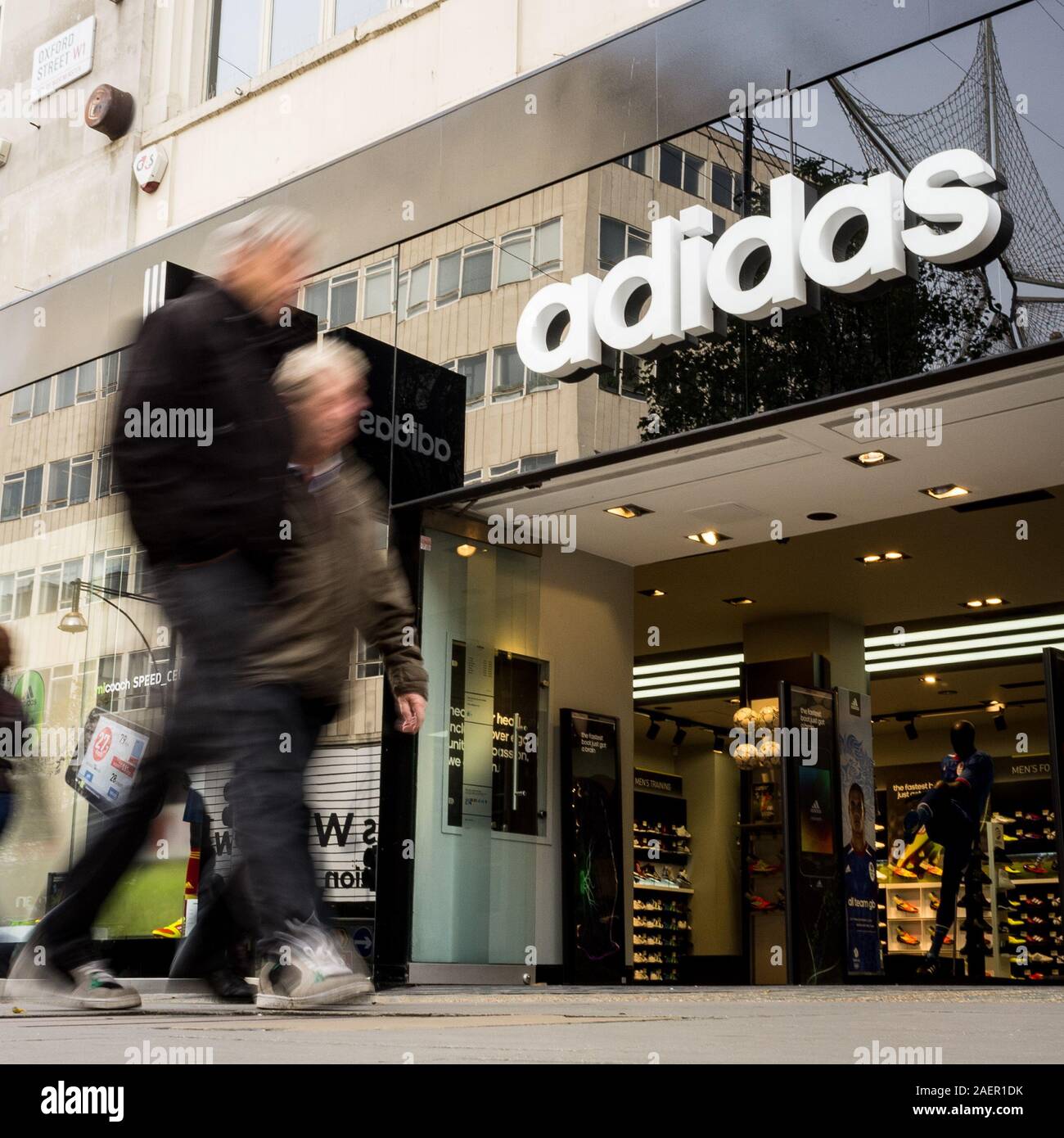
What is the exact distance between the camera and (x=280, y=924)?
262 centimetres

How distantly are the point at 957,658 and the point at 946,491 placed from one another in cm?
766

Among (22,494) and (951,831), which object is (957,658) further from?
(22,494)

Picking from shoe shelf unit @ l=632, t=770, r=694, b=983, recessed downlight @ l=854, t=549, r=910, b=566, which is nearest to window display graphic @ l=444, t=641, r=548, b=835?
recessed downlight @ l=854, t=549, r=910, b=566

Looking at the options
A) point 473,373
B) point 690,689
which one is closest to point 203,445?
point 473,373

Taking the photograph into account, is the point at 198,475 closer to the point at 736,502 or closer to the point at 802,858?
the point at 736,502

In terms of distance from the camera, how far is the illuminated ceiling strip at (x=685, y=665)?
16.5 meters

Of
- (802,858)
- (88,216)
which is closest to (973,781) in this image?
(802,858)

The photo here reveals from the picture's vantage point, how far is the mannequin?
10172mm

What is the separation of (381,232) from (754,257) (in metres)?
3.43

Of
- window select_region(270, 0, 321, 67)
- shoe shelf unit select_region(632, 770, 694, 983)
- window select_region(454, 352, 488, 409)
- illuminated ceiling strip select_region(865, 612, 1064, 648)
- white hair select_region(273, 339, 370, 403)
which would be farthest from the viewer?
shoe shelf unit select_region(632, 770, 694, 983)

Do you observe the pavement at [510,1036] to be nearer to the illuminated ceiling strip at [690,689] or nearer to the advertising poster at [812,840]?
the advertising poster at [812,840]

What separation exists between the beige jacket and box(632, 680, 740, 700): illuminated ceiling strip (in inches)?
565

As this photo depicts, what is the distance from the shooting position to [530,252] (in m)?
8.36

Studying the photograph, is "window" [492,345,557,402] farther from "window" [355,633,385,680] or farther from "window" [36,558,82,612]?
"window" [36,558,82,612]
